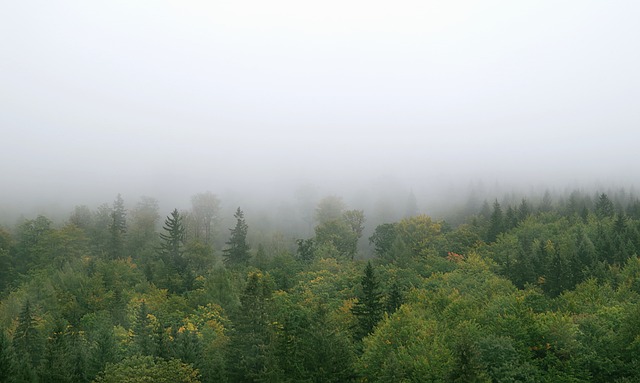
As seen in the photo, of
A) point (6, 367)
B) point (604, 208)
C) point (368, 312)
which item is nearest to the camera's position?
point (6, 367)

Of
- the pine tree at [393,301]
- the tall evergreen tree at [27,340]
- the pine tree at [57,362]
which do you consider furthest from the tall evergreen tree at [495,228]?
the tall evergreen tree at [27,340]

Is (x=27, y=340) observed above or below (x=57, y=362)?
below

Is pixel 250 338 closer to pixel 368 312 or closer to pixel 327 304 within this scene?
pixel 368 312

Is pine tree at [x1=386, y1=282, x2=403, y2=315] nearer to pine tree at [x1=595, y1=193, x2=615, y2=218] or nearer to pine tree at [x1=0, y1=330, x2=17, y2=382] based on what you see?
pine tree at [x1=0, y1=330, x2=17, y2=382]

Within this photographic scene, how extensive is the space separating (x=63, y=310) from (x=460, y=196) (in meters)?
144

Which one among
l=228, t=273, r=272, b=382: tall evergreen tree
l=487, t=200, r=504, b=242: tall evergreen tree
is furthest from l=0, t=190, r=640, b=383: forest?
l=487, t=200, r=504, b=242: tall evergreen tree

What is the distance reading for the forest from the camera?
40.0 meters

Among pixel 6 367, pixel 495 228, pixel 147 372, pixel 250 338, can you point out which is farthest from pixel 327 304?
pixel 495 228

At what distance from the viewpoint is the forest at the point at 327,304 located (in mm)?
40000

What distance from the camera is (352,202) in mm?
174125

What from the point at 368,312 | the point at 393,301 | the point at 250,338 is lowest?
the point at 368,312

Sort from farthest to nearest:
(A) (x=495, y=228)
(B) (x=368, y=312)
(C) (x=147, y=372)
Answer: (A) (x=495, y=228) → (B) (x=368, y=312) → (C) (x=147, y=372)

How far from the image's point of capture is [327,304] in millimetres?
65688

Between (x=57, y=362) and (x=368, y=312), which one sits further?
(x=368, y=312)
